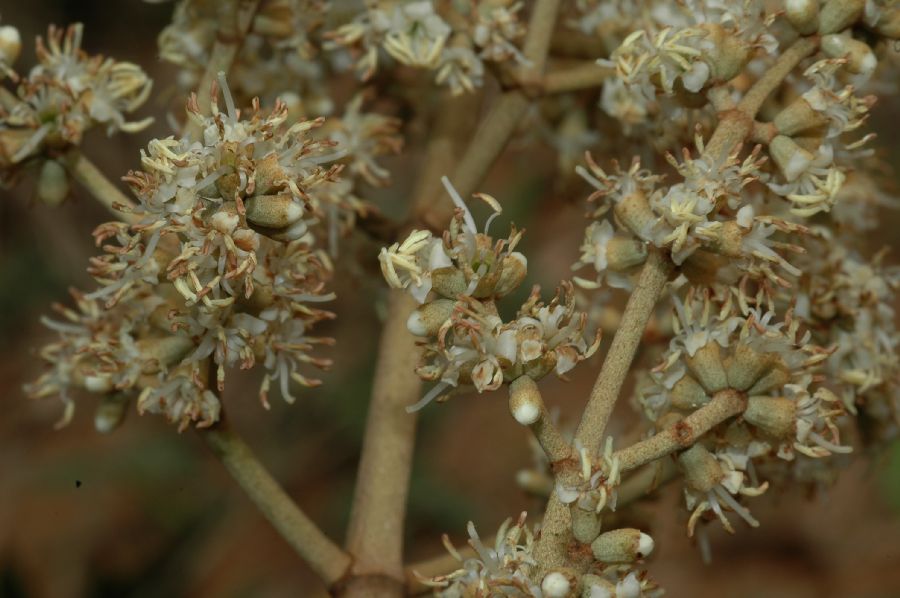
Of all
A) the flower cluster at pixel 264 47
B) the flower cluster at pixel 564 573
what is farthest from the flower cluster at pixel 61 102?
the flower cluster at pixel 564 573

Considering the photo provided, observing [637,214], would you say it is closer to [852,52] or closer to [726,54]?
[726,54]

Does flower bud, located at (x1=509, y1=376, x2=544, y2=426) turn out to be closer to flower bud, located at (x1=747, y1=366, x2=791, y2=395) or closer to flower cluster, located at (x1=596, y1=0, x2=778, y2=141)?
flower bud, located at (x1=747, y1=366, x2=791, y2=395)

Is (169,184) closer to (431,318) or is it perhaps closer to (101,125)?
(431,318)

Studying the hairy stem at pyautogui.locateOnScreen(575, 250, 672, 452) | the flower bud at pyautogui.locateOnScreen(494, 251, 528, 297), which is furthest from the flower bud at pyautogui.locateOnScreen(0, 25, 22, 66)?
the hairy stem at pyautogui.locateOnScreen(575, 250, 672, 452)

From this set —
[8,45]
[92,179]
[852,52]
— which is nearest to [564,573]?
[852,52]

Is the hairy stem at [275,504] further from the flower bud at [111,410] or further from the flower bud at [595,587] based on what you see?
the flower bud at [595,587]
